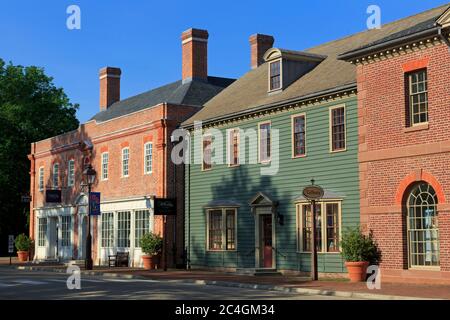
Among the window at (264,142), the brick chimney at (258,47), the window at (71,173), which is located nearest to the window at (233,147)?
the window at (264,142)

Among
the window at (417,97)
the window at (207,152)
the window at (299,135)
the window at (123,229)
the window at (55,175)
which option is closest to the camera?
the window at (417,97)

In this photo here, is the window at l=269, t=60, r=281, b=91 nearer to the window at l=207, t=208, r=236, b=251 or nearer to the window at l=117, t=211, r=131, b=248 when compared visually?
the window at l=207, t=208, r=236, b=251

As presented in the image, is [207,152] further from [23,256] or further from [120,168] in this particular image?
[23,256]

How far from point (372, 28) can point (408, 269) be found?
1196 centimetres

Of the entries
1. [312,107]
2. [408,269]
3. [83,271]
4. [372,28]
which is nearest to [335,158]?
[312,107]

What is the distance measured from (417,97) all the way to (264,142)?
8.63 m

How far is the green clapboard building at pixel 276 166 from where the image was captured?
1042 inches

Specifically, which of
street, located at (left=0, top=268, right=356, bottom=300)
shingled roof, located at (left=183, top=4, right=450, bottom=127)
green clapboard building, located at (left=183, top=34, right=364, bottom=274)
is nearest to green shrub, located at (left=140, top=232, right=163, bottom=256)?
green clapboard building, located at (left=183, top=34, right=364, bottom=274)

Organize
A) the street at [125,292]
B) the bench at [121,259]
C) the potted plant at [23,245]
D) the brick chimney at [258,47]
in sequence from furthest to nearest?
the potted plant at [23,245], the brick chimney at [258,47], the bench at [121,259], the street at [125,292]

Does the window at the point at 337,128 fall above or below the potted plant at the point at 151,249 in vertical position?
above

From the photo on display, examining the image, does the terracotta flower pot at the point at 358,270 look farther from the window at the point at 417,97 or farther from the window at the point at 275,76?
the window at the point at 275,76

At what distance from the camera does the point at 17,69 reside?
5994cm

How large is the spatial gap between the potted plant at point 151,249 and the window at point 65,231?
37.3ft
